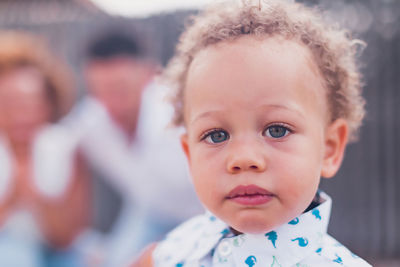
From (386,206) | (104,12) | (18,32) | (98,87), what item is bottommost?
(386,206)

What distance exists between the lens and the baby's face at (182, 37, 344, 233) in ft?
2.83

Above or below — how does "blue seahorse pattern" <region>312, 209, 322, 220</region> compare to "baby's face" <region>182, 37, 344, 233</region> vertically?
below

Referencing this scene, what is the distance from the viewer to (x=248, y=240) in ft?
3.02

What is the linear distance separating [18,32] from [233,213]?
415 cm

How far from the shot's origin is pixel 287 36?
95 centimetres

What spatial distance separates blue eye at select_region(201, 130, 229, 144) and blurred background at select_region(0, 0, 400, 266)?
5.85ft

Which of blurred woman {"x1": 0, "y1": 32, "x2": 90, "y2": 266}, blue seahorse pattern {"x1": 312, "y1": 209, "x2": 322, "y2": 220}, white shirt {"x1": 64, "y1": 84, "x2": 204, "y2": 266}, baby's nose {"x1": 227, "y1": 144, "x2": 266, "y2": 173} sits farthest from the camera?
blurred woman {"x1": 0, "y1": 32, "x2": 90, "y2": 266}

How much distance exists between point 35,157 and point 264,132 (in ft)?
7.79

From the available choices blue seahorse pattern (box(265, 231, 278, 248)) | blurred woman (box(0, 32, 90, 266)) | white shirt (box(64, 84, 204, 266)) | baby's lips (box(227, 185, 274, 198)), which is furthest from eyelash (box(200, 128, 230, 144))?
blurred woman (box(0, 32, 90, 266))

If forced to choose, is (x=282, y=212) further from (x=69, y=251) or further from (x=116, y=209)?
(x=116, y=209)

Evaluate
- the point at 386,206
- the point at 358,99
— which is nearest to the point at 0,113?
the point at 358,99

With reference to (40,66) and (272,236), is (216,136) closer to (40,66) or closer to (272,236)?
(272,236)

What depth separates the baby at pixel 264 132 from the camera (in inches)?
34.2

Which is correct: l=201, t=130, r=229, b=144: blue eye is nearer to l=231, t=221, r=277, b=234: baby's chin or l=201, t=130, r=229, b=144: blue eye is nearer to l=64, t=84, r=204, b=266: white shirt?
l=231, t=221, r=277, b=234: baby's chin
